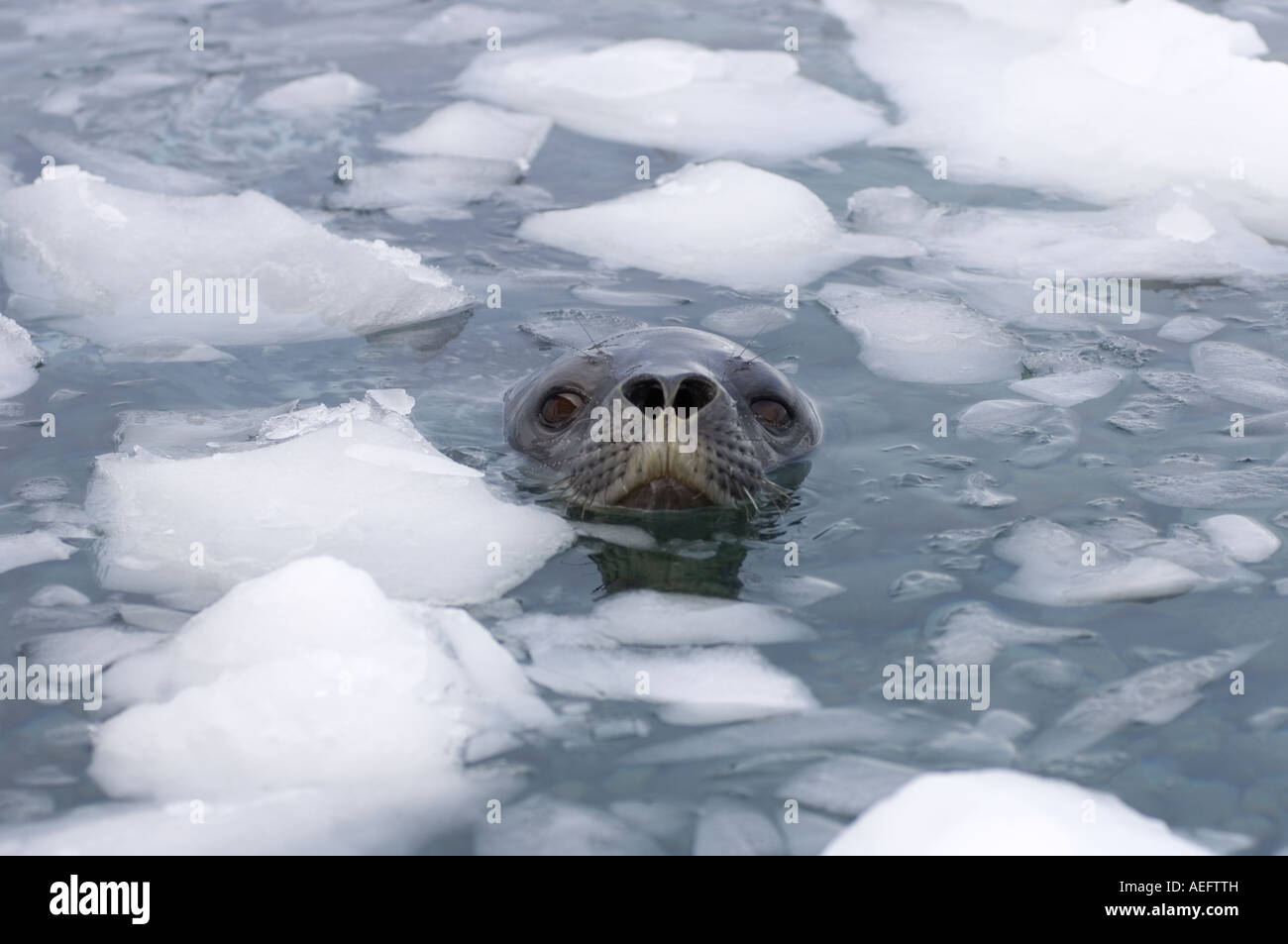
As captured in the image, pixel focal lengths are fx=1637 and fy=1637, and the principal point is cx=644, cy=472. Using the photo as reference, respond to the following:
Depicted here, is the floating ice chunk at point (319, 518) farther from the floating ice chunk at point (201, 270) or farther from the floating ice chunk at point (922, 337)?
the floating ice chunk at point (922, 337)

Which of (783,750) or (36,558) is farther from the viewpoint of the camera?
(36,558)

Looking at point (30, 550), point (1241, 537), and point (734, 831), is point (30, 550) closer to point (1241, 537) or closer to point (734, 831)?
point (734, 831)

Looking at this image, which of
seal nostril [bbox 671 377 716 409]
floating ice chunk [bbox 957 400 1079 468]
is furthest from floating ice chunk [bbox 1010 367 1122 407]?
seal nostril [bbox 671 377 716 409]

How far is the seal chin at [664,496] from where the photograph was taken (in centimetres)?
437

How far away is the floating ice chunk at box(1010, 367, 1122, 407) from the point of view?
5301 mm

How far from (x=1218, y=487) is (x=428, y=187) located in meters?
4.30

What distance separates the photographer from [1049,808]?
3.01m

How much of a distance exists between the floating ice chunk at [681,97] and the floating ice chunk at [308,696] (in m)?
4.82

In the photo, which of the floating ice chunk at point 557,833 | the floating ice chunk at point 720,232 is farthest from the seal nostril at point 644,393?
the floating ice chunk at point 720,232

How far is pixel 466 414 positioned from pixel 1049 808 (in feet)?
9.18

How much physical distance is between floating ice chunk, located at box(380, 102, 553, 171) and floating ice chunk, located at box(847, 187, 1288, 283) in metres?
1.80

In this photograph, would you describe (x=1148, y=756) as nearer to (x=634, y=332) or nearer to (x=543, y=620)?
(x=543, y=620)

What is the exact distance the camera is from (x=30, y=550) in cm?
429
